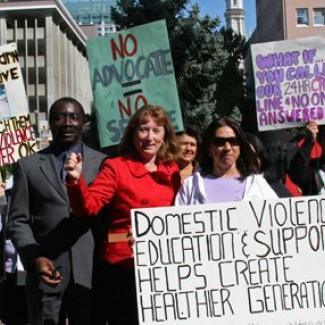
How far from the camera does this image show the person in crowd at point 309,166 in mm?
6180

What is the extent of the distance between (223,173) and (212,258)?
0.47 metres

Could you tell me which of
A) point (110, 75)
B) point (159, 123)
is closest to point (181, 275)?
point (159, 123)

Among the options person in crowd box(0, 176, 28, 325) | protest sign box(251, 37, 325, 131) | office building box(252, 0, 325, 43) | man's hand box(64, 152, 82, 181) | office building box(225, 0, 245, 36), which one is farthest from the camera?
office building box(225, 0, 245, 36)

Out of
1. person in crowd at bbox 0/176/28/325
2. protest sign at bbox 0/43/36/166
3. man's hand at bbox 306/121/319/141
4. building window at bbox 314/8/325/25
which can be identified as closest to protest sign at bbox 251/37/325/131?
man's hand at bbox 306/121/319/141

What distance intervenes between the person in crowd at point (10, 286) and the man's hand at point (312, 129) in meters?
2.67

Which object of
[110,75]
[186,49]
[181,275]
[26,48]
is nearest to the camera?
[181,275]

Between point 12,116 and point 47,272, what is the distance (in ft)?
16.7

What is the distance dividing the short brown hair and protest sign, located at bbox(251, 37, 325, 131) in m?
3.05

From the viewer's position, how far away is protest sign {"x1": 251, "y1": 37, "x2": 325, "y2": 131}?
696cm

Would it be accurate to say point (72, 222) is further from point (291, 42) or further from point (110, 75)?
point (291, 42)

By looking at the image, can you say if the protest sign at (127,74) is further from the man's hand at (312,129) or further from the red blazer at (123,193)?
the red blazer at (123,193)

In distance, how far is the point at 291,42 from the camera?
23.3ft

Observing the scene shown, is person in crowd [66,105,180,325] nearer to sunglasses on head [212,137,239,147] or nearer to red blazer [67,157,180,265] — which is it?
red blazer [67,157,180,265]

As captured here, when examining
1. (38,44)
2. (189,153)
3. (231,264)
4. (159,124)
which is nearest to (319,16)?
(38,44)
